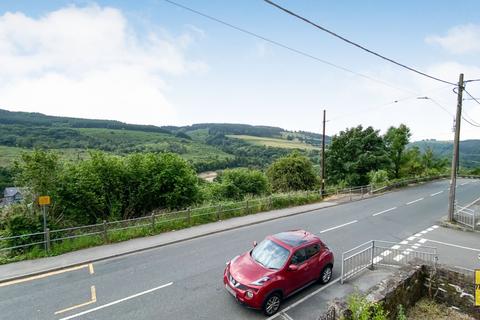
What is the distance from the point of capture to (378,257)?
10703 mm

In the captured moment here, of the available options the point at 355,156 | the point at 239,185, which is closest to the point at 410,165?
the point at 355,156

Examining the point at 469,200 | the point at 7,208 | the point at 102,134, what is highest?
the point at 102,134

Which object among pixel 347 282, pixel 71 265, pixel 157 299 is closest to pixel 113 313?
pixel 157 299

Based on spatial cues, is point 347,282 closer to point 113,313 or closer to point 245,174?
point 113,313

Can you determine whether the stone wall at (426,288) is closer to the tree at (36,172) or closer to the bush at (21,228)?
the bush at (21,228)

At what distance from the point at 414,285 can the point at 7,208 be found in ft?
52.1

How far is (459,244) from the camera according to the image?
1280 centimetres

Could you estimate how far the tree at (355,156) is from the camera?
3322cm

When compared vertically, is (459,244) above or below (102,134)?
below

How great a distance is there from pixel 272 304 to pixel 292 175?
83.5 feet

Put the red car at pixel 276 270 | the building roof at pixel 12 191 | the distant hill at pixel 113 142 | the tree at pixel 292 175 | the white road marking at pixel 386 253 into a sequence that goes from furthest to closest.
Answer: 1. the distant hill at pixel 113 142
2. the tree at pixel 292 175
3. the building roof at pixel 12 191
4. the white road marking at pixel 386 253
5. the red car at pixel 276 270

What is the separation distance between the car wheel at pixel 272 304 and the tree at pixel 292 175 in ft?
81.2

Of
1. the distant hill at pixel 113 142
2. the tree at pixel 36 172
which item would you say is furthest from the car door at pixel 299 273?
the distant hill at pixel 113 142

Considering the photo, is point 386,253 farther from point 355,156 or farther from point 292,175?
point 355,156
